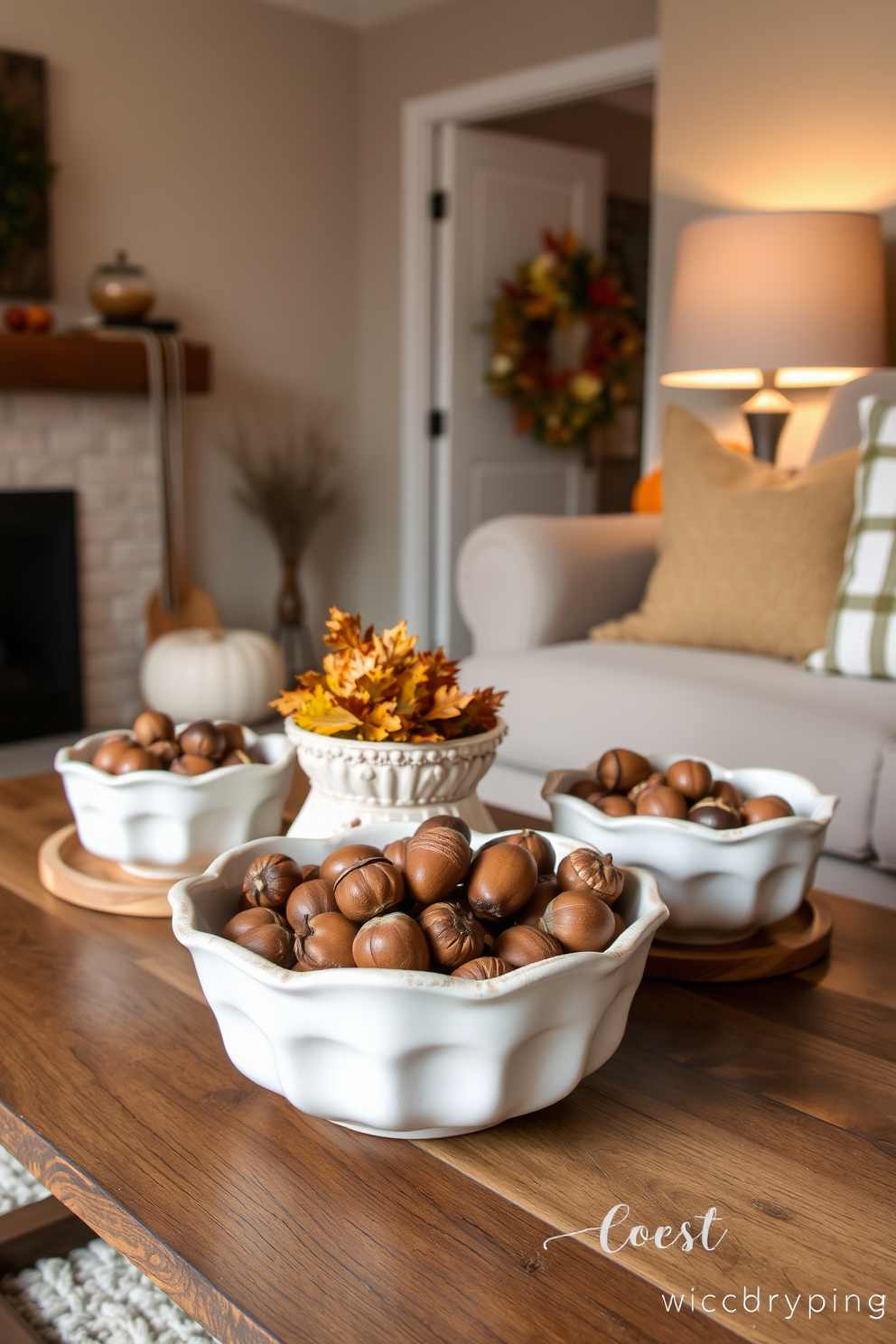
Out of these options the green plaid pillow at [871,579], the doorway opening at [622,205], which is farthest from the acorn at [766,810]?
the doorway opening at [622,205]

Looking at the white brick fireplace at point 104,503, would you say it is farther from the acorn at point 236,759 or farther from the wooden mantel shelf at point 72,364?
the acorn at point 236,759

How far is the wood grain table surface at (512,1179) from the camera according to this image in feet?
1.85

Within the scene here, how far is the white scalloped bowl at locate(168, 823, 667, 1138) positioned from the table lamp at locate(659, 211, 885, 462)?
7.33 ft

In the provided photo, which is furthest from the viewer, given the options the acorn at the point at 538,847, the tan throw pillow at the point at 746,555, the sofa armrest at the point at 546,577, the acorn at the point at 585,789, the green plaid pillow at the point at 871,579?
the sofa armrest at the point at 546,577

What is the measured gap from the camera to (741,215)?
2646 millimetres

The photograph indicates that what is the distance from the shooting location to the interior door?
14.1 ft

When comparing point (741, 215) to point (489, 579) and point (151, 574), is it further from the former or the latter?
point (151, 574)

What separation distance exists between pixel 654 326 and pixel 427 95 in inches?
56.0

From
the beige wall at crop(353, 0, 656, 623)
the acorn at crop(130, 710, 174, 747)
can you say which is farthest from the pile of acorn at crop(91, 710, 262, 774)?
the beige wall at crop(353, 0, 656, 623)

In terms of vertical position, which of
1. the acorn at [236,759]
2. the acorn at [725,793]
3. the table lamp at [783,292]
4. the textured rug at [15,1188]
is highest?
the table lamp at [783,292]

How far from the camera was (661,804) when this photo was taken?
3.07 ft

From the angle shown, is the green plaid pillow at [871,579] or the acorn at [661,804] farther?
the green plaid pillow at [871,579]

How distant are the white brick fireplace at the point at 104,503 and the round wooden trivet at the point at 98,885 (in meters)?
2.61

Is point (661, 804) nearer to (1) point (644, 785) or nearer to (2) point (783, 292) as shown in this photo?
(1) point (644, 785)
